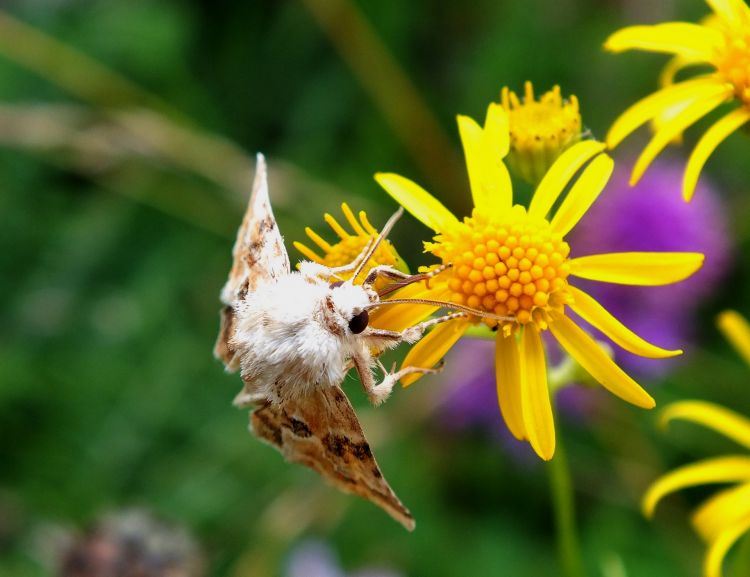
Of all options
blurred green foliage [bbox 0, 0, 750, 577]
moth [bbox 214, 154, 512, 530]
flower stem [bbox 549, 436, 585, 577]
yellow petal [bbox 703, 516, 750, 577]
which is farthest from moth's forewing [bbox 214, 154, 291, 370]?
blurred green foliage [bbox 0, 0, 750, 577]

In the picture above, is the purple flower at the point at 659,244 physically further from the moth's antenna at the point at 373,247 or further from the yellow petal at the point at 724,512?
the moth's antenna at the point at 373,247

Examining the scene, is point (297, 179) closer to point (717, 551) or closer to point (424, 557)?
point (424, 557)

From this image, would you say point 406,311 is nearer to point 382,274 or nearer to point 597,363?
point 382,274

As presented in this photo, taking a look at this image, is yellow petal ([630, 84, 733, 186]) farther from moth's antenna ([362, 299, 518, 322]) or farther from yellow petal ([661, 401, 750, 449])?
yellow petal ([661, 401, 750, 449])

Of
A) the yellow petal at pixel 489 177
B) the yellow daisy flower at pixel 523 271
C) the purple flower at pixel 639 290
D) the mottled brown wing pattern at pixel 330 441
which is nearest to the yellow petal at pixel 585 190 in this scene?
the yellow daisy flower at pixel 523 271

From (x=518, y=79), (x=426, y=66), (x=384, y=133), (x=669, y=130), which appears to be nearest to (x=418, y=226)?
(x=384, y=133)
